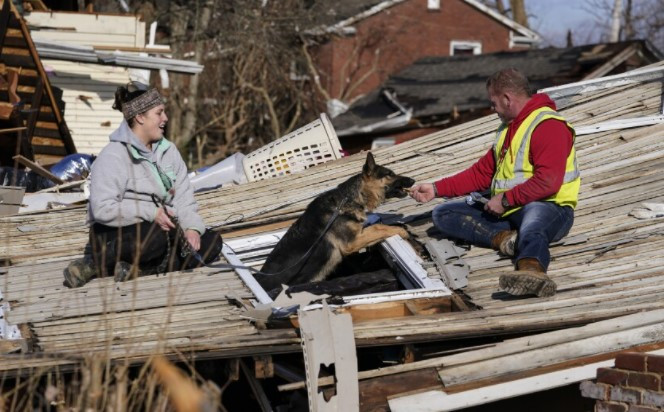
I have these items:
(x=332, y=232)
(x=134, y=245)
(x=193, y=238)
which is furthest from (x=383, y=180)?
(x=134, y=245)

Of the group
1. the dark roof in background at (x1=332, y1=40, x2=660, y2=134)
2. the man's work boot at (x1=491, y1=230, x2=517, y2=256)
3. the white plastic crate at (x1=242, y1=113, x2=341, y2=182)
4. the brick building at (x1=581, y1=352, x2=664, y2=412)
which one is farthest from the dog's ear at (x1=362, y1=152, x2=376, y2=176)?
the dark roof in background at (x1=332, y1=40, x2=660, y2=134)

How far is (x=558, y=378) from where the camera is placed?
5715 millimetres

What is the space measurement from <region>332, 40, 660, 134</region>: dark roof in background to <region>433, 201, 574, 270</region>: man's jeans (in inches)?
745

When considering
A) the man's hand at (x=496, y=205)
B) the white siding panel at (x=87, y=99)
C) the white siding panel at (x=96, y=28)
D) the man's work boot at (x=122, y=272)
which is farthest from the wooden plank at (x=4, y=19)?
the man's hand at (x=496, y=205)

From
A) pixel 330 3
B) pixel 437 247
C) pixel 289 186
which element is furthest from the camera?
pixel 330 3

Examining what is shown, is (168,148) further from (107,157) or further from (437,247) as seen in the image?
(437,247)

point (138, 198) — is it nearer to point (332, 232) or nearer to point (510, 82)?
point (332, 232)

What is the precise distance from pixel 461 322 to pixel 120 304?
2043 mm

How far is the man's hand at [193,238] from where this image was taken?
692 cm

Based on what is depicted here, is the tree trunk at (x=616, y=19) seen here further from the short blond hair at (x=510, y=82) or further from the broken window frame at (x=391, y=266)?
the short blond hair at (x=510, y=82)

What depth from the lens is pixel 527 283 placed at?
618cm

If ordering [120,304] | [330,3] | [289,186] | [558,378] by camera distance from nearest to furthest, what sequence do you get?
[558,378], [120,304], [289,186], [330,3]

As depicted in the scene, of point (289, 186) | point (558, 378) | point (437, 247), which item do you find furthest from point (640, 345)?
point (289, 186)

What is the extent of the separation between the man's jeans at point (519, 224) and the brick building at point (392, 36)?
87.2 feet
